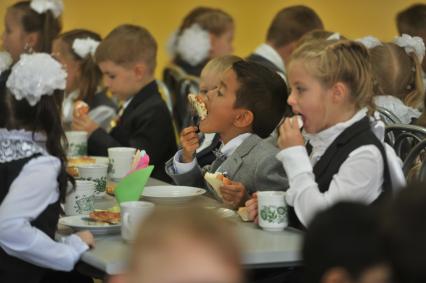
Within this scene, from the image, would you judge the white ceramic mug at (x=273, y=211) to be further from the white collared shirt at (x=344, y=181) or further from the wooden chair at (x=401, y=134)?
the wooden chair at (x=401, y=134)

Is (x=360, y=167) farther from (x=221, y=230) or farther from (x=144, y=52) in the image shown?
(x=144, y=52)

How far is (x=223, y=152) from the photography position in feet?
9.79

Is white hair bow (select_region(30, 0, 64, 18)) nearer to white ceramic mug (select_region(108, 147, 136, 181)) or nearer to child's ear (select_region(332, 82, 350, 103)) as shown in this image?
white ceramic mug (select_region(108, 147, 136, 181))

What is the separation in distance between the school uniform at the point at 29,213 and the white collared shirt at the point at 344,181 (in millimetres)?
580

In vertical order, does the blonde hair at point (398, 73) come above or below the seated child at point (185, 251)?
below

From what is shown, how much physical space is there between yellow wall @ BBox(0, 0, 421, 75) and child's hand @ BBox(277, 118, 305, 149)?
4.48 m

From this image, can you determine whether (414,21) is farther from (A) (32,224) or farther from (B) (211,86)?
(A) (32,224)

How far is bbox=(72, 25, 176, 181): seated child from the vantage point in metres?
3.91

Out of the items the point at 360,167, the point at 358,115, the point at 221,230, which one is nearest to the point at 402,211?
the point at 221,230

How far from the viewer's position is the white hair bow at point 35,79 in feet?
8.05

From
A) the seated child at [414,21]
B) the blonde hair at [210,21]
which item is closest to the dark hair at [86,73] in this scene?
the blonde hair at [210,21]

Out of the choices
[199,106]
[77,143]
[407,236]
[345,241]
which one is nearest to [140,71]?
[77,143]

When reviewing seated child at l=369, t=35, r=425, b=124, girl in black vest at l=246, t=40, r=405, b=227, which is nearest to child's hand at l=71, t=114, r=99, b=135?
seated child at l=369, t=35, r=425, b=124

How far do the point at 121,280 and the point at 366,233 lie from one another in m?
0.39
